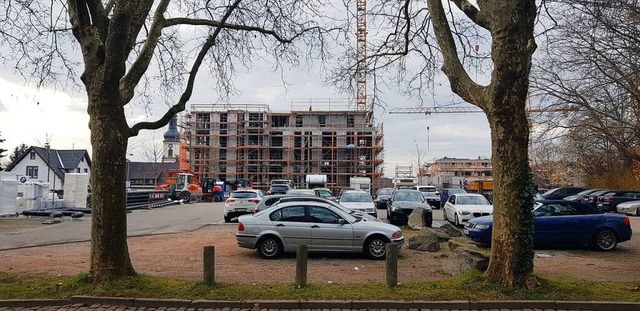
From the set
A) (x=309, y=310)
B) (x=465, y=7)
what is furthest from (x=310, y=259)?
(x=465, y=7)

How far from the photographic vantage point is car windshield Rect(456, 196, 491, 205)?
21641 millimetres

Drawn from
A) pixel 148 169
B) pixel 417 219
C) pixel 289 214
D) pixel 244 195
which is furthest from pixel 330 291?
pixel 148 169

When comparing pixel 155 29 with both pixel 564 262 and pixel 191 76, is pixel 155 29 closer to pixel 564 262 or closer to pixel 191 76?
pixel 191 76

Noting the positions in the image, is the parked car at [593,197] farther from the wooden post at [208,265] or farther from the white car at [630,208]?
the wooden post at [208,265]

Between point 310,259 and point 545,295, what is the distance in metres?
5.85

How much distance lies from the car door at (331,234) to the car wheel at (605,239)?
23.8 ft

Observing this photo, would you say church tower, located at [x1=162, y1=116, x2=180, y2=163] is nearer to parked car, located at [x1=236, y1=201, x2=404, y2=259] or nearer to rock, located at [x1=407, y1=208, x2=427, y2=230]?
rock, located at [x1=407, y1=208, x2=427, y2=230]

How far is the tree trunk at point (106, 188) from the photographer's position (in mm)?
8242

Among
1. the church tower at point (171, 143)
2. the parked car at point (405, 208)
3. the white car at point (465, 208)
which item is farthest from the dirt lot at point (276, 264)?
the church tower at point (171, 143)

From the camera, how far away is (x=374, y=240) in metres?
12.4

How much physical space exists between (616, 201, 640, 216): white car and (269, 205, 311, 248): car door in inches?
1051

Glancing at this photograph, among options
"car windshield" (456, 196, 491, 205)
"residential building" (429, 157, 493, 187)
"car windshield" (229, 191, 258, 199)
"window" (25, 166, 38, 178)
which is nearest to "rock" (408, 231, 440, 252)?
"car windshield" (456, 196, 491, 205)

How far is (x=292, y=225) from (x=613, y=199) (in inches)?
1176

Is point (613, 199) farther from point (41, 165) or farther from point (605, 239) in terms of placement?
point (41, 165)
